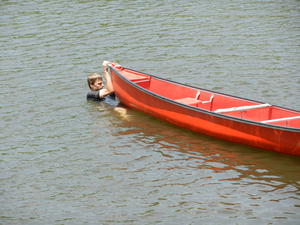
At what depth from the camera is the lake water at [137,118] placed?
1082 cm

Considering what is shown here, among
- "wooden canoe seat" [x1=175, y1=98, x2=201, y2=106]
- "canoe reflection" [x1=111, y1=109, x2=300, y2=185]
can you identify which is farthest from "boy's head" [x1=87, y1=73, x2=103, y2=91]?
"wooden canoe seat" [x1=175, y1=98, x2=201, y2=106]

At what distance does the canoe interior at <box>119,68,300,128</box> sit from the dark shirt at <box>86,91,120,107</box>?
28.1 inches

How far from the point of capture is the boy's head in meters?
16.0

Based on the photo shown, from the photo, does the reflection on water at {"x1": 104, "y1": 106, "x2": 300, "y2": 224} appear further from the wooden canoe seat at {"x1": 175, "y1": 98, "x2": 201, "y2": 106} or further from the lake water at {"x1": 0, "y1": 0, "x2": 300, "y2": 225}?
the wooden canoe seat at {"x1": 175, "y1": 98, "x2": 201, "y2": 106}

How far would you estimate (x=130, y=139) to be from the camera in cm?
1381

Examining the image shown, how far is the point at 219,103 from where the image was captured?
14344mm

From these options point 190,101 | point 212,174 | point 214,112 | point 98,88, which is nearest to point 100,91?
point 98,88

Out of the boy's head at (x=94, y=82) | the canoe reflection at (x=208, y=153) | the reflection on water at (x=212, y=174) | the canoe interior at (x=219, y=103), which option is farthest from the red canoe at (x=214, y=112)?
the boy's head at (x=94, y=82)

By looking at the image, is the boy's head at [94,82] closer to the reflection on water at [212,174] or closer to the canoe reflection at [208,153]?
the canoe reflection at [208,153]

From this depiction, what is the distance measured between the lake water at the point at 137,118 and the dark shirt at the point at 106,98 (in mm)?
289

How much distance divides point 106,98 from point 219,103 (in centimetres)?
349

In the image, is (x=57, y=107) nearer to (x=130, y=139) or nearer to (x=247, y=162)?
(x=130, y=139)

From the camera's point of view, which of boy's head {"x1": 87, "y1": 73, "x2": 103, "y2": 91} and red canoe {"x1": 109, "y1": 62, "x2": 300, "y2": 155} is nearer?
red canoe {"x1": 109, "y1": 62, "x2": 300, "y2": 155}

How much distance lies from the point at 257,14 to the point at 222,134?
10.7 meters
